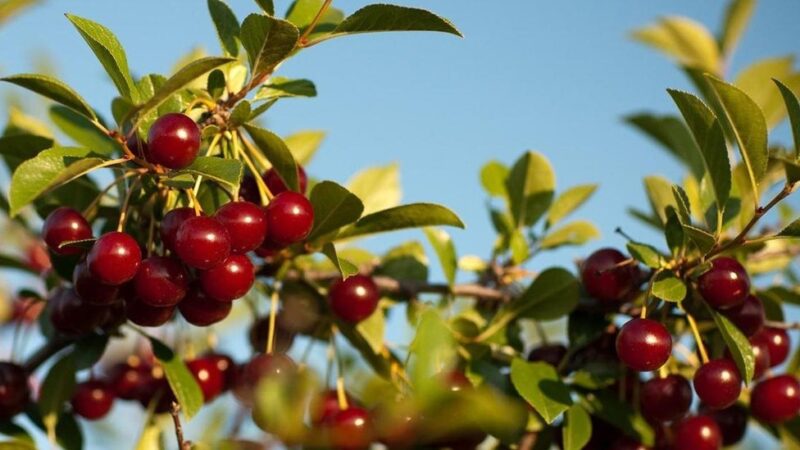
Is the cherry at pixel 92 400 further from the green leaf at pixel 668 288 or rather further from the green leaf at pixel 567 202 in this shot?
the green leaf at pixel 668 288

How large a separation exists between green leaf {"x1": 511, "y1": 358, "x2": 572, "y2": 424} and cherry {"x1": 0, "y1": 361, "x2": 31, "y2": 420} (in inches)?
40.5

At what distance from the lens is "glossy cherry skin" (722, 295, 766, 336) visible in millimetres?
1918

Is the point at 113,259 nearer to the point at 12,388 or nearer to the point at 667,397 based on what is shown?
the point at 12,388

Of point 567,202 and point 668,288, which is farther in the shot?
point 567,202

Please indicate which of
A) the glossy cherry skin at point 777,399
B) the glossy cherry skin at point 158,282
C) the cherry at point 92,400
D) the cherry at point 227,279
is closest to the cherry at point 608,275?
the glossy cherry skin at point 777,399

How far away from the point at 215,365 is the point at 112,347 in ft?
4.28

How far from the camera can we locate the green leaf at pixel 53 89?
4.91 ft

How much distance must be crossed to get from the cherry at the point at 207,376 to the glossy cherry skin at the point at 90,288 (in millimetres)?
474

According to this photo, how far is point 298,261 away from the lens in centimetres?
217

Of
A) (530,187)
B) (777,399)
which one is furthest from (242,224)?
(777,399)

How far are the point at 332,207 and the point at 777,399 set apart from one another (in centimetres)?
105

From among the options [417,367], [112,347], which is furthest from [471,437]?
[112,347]

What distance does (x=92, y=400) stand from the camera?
2.29m

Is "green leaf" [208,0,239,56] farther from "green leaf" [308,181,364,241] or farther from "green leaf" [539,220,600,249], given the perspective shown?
"green leaf" [539,220,600,249]
